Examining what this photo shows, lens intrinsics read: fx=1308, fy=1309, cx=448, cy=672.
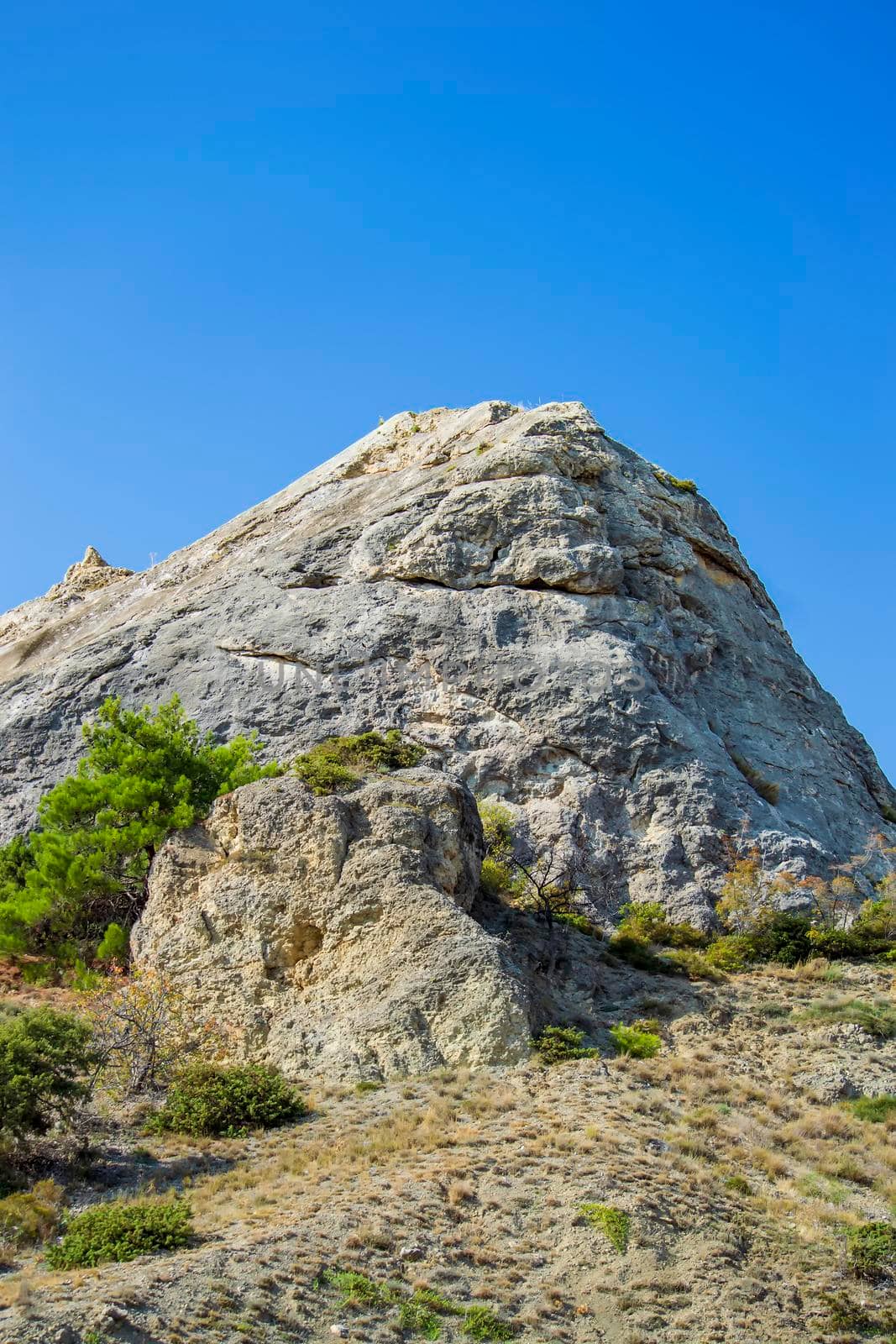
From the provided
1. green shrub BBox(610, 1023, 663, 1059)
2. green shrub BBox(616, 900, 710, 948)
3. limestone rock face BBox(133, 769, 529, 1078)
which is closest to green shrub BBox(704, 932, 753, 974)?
green shrub BBox(616, 900, 710, 948)

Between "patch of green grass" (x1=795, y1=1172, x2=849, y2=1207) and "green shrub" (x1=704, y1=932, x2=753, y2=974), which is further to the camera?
"green shrub" (x1=704, y1=932, x2=753, y2=974)

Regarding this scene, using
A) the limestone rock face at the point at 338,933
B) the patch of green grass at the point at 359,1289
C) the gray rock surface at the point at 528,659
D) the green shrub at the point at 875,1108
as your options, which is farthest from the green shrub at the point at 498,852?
the patch of green grass at the point at 359,1289

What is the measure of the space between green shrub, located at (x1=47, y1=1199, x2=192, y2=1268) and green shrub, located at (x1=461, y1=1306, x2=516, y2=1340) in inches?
125

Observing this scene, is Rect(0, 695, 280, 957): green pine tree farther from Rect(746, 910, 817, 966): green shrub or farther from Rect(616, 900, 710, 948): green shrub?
Rect(746, 910, 817, 966): green shrub

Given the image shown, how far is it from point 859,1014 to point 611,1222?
378 inches

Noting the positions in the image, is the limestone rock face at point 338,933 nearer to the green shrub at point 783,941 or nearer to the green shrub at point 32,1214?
the green shrub at point 32,1214

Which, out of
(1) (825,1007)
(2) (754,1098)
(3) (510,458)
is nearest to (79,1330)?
(2) (754,1098)

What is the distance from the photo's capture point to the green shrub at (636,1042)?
21297 mm

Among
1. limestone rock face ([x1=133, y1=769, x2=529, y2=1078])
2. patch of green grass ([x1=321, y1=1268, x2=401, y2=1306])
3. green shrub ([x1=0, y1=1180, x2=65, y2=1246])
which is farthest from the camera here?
limestone rock face ([x1=133, y1=769, x2=529, y2=1078])

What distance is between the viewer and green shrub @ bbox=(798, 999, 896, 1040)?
74.3 ft

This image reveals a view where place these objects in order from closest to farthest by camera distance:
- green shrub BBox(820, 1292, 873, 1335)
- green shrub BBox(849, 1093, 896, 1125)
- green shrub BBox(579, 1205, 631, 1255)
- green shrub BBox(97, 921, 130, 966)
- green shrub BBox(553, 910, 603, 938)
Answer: green shrub BBox(820, 1292, 873, 1335)
green shrub BBox(579, 1205, 631, 1255)
green shrub BBox(849, 1093, 896, 1125)
green shrub BBox(97, 921, 130, 966)
green shrub BBox(553, 910, 603, 938)

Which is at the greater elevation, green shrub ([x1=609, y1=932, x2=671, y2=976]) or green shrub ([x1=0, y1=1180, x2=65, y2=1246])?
green shrub ([x1=609, y1=932, x2=671, y2=976])

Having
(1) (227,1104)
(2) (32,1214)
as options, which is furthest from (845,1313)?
(2) (32,1214)

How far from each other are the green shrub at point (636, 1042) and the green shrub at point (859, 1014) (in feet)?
10.4
